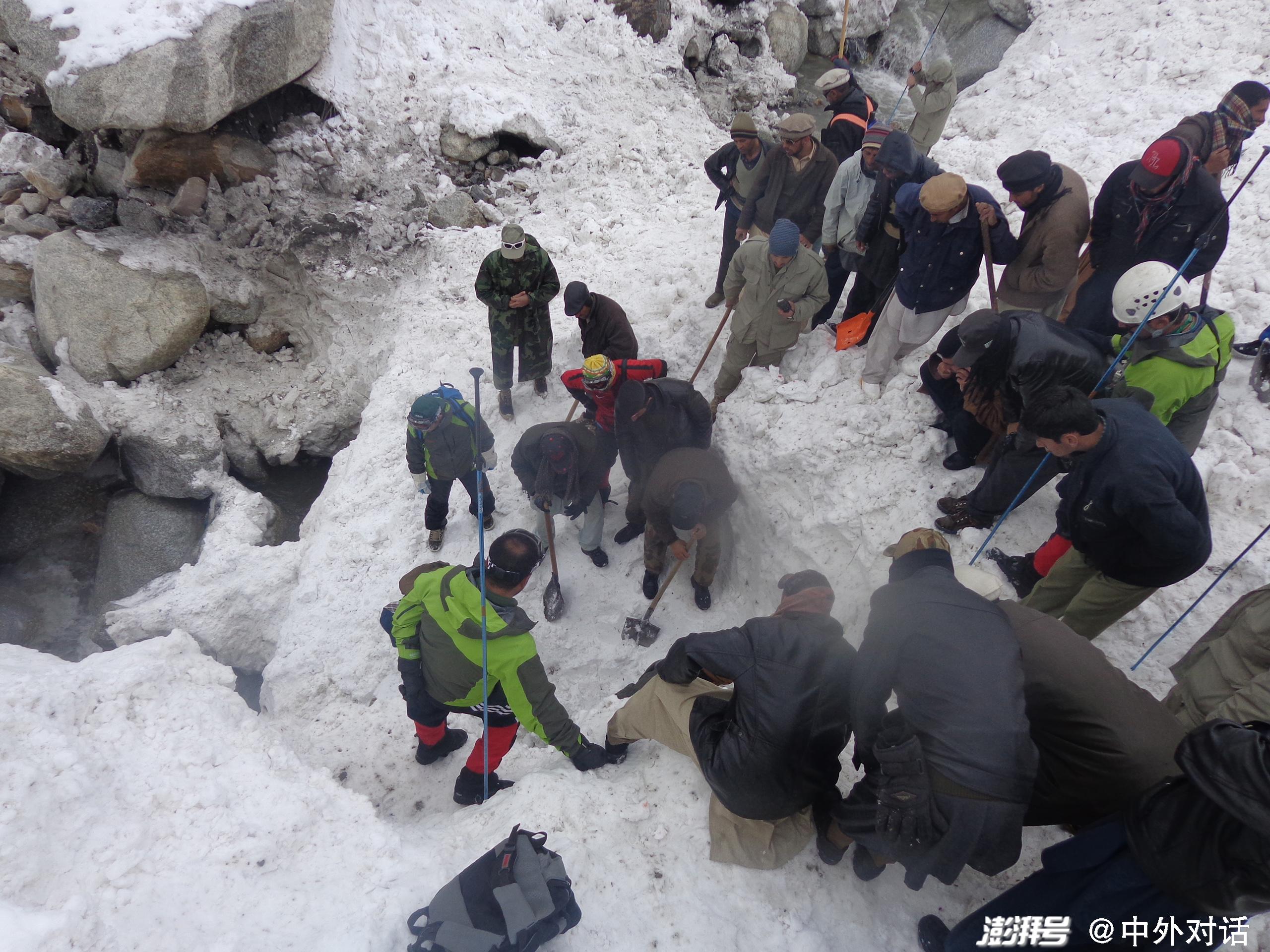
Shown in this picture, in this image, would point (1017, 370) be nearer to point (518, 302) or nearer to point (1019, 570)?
point (1019, 570)

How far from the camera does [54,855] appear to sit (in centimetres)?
296

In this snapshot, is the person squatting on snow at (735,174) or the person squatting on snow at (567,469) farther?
the person squatting on snow at (735,174)

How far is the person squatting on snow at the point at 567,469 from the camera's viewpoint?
16.9 ft

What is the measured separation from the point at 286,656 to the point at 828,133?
711 centimetres

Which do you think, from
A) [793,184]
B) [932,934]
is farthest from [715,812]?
[793,184]

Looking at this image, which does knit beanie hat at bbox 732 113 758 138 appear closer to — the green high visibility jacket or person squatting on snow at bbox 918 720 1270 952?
the green high visibility jacket

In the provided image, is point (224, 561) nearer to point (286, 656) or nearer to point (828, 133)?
point (286, 656)

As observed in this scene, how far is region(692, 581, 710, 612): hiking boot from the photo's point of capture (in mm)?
5703

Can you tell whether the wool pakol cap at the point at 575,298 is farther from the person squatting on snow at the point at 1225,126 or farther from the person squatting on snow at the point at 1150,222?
the person squatting on snow at the point at 1225,126

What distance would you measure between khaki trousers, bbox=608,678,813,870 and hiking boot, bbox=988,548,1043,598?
212 cm

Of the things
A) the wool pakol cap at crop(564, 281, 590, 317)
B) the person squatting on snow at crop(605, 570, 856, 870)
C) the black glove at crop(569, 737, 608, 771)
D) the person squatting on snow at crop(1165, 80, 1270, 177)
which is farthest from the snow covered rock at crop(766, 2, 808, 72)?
the black glove at crop(569, 737, 608, 771)

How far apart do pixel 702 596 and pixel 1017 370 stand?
3.06 m

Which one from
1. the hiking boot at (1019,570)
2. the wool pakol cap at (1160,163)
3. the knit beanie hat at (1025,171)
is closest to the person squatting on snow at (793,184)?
the knit beanie hat at (1025,171)

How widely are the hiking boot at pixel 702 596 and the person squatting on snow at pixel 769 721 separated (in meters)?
A: 2.09
